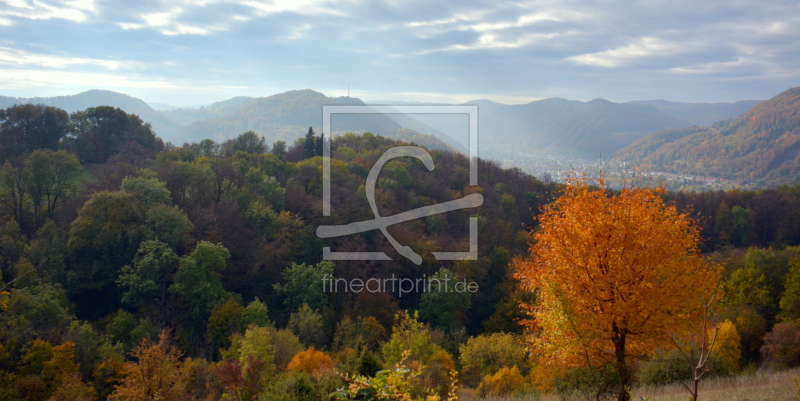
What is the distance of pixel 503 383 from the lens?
19266mm

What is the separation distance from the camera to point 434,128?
144m

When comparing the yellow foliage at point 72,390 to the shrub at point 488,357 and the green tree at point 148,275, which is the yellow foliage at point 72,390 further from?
the shrub at point 488,357

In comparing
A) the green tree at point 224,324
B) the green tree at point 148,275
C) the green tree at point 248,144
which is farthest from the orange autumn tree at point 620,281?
the green tree at point 248,144

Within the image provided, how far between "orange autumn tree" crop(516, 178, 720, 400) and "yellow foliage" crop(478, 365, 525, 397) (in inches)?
382

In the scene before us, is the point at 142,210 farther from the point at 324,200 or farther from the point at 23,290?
→ the point at 324,200

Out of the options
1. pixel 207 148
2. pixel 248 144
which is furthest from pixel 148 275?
pixel 248 144

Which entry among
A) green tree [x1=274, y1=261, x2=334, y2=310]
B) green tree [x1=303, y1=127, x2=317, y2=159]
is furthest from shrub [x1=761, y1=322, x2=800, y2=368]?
green tree [x1=303, y1=127, x2=317, y2=159]

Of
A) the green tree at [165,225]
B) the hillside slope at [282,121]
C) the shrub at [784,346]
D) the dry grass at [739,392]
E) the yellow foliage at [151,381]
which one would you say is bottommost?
the shrub at [784,346]

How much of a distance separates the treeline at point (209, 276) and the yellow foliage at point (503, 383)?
11cm

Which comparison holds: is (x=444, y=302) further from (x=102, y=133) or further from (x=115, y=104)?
(x=115, y=104)

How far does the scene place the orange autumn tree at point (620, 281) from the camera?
29.0 ft

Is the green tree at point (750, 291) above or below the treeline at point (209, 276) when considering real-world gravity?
below

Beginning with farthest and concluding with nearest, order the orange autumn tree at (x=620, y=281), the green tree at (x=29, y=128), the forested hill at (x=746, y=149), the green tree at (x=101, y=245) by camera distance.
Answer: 1. the forested hill at (x=746, y=149)
2. the green tree at (x=29, y=128)
3. the green tree at (x=101, y=245)
4. the orange autumn tree at (x=620, y=281)

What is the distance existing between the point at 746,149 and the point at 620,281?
189m
